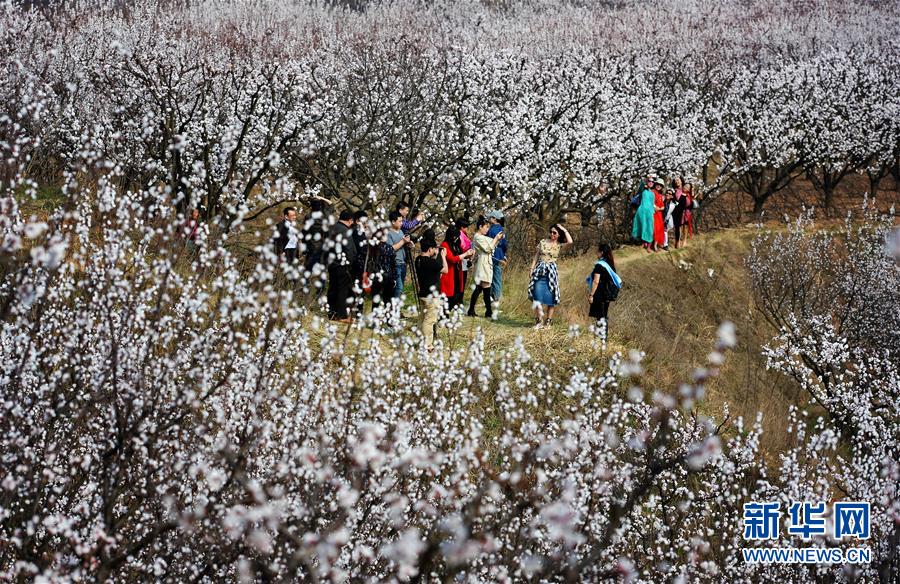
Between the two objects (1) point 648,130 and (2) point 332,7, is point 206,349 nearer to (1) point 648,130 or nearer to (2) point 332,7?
(1) point 648,130

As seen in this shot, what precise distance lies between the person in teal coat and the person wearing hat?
267 inches

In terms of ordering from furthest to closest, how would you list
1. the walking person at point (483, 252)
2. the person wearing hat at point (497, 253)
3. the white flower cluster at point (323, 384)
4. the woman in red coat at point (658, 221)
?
the woman in red coat at point (658, 221), the person wearing hat at point (497, 253), the walking person at point (483, 252), the white flower cluster at point (323, 384)

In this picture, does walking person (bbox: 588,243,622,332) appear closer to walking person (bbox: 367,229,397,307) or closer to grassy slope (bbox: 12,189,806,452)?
grassy slope (bbox: 12,189,806,452)

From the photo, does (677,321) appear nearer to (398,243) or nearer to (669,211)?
(669,211)

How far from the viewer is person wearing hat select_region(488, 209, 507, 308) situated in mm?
12428

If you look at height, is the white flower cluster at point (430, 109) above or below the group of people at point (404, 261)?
above

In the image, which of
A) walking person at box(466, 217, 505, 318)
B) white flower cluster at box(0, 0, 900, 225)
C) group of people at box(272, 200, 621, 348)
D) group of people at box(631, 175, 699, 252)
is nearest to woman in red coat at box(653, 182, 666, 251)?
group of people at box(631, 175, 699, 252)

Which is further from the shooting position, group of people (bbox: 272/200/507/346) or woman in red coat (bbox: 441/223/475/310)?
woman in red coat (bbox: 441/223/475/310)

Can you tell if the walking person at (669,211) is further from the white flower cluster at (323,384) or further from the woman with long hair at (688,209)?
the white flower cluster at (323,384)

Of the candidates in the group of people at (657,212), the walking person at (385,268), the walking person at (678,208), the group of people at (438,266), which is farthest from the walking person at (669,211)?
the walking person at (385,268)

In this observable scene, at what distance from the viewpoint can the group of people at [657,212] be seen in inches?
748

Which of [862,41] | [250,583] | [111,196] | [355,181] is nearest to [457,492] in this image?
[250,583]

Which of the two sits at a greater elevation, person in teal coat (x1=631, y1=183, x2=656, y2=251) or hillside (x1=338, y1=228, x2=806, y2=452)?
person in teal coat (x1=631, y1=183, x2=656, y2=251)

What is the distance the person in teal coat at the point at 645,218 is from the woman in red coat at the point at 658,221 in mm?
136
